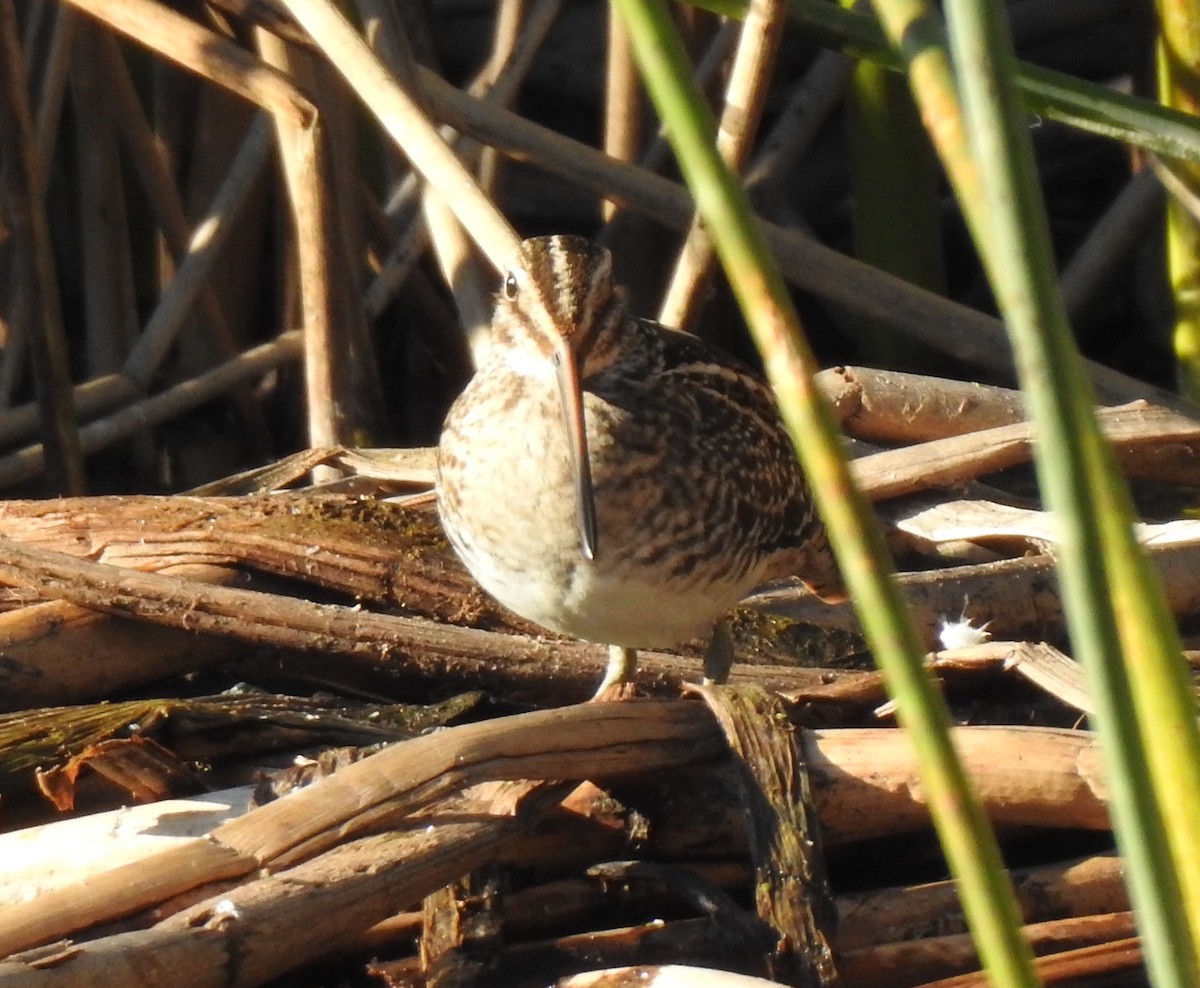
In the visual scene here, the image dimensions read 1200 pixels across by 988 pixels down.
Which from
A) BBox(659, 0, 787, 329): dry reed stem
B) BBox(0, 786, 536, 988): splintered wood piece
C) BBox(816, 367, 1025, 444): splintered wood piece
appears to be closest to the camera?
BBox(0, 786, 536, 988): splintered wood piece

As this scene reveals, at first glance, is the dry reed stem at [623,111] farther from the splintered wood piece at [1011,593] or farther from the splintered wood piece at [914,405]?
the splintered wood piece at [1011,593]

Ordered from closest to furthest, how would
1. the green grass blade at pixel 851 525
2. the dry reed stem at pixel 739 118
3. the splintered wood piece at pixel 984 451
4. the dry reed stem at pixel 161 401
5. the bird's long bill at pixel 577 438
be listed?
the green grass blade at pixel 851 525 < the bird's long bill at pixel 577 438 < the dry reed stem at pixel 739 118 < the splintered wood piece at pixel 984 451 < the dry reed stem at pixel 161 401

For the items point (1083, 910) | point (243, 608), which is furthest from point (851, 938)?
point (243, 608)

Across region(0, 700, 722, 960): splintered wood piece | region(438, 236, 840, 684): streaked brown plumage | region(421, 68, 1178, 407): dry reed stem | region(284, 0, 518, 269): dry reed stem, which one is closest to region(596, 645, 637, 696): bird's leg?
region(438, 236, 840, 684): streaked brown plumage

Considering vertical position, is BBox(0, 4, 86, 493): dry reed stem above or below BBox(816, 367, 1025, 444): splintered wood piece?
above

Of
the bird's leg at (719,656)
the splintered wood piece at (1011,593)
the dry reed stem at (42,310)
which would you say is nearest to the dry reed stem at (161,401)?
the dry reed stem at (42,310)

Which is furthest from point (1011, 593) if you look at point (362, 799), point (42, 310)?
point (42, 310)

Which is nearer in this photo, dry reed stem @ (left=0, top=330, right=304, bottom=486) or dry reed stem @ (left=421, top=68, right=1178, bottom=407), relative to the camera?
dry reed stem @ (left=421, top=68, right=1178, bottom=407)

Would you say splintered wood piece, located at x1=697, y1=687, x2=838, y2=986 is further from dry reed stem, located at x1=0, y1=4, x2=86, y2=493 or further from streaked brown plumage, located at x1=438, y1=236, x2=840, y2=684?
dry reed stem, located at x1=0, y1=4, x2=86, y2=493
